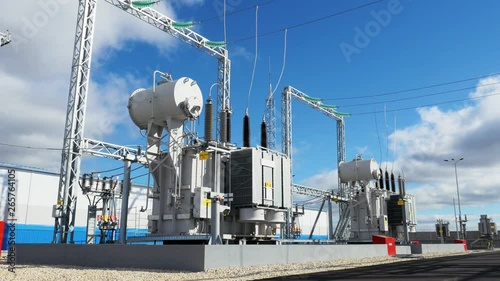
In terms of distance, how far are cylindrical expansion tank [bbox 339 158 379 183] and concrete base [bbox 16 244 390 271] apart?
549 inches

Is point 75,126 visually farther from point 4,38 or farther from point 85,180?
point 4,38

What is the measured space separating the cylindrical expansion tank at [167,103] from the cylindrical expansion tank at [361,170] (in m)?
16.8

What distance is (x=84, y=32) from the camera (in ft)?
73.0

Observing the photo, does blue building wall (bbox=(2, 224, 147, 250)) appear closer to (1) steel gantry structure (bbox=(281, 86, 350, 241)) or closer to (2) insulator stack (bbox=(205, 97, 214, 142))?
(1) steel gantry structure (bbox=(281, 86, 350, 241))

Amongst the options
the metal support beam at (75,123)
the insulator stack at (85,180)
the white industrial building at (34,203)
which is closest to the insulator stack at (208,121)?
the metal support beam at (75,123)

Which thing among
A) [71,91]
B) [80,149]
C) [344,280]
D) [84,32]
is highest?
[84,32]

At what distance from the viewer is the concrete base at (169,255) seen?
1272cm

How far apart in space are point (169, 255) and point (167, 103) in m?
5.95

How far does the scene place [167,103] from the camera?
16594 millimetres

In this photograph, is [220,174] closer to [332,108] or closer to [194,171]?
[194,171]

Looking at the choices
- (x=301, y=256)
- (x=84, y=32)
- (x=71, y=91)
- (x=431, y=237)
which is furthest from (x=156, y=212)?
(x=431, y=237)

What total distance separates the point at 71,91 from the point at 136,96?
20.1 feet

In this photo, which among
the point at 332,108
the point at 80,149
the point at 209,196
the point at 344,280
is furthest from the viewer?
the point at 332,108

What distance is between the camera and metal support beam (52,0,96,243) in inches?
819
